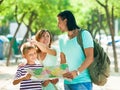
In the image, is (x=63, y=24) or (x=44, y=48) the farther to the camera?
(x=44, y=48)

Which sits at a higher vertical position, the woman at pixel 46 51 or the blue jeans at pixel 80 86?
the woman at pixel 46 51

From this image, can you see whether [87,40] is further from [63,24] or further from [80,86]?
[80,86]

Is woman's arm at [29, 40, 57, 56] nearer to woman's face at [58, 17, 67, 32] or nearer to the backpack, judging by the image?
woman's face at [58, 17, 67, 32]

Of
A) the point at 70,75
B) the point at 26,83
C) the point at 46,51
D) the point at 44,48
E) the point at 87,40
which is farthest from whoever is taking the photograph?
the point at 46,51

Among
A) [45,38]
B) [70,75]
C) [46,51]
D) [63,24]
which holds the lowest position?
[70,75]

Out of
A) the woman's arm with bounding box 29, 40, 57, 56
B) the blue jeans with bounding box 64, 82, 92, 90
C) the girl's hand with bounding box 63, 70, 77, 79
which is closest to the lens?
the girl's hand with bounding box 63, 70, 77, 79

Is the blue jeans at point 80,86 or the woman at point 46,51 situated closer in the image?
the blue jeans at point 80,86

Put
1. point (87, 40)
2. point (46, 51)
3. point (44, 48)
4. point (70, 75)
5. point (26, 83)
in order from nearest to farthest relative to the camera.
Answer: point (70, 75) → point (87, 40) → point (26, 83) → point (44, 48) → point (46, 51)

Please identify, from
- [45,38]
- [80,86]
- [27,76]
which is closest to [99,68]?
[80,86]

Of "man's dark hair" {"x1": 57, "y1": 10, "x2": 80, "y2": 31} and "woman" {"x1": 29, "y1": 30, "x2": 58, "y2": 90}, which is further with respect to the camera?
"woman" {"x1": 29, "y1": 30, "x2": 58, "y2": 90}

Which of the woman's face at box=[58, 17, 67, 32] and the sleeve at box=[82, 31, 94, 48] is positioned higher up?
the woman's face at box=[58, 17, 67, 32]

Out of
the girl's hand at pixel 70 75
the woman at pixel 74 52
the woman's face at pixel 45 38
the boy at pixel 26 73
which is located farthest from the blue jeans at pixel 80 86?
the woman's face at pixel 45 38

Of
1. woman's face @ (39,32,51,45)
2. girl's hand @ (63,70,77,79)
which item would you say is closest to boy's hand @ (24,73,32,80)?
girl's hand @ (63,70,77,79)

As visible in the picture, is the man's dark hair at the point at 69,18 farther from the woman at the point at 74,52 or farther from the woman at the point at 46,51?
the woman at the point at 46,51
